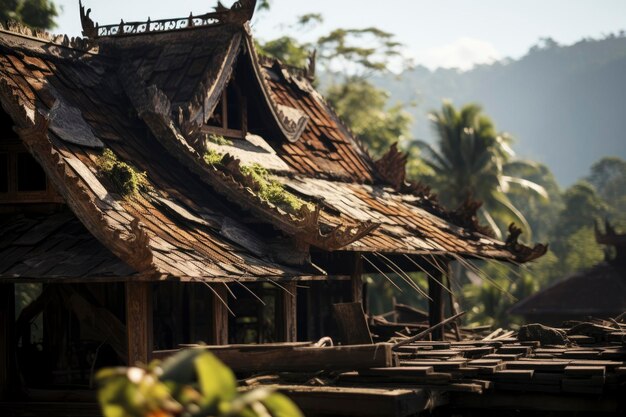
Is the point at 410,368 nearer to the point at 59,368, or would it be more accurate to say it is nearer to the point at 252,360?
the point at 252,360

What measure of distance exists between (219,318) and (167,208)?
67.3 inches

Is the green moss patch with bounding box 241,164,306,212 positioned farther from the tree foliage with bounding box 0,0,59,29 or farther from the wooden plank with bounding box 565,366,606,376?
the tree foliage with bounding box 0,0,59,29

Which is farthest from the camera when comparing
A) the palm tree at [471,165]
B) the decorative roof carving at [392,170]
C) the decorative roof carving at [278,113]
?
the palm tree at [471,165]

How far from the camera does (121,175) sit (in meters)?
14.5

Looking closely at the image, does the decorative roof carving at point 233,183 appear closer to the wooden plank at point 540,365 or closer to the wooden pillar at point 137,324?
the wooden pillar at point 137,324

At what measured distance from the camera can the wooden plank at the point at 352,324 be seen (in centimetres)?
1227

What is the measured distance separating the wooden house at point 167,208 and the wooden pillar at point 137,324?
0.05 ft

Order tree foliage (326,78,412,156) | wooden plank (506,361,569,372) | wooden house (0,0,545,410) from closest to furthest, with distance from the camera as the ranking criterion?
wooden plank (506,361,569,372), wooden house (0,0,545,410), tree foliage (326,78,412,156)

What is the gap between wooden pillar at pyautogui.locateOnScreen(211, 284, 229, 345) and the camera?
14.2 m

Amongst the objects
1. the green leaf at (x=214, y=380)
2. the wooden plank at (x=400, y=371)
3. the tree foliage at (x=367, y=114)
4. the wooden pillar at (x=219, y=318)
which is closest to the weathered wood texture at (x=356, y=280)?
the wooden pillar at (x=219, y=318)

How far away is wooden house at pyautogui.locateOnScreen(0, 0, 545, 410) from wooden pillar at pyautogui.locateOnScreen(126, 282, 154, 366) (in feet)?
0.05

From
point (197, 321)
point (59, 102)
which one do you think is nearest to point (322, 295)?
point (197, 321)

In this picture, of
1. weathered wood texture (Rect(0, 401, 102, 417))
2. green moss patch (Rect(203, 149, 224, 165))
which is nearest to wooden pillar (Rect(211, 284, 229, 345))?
weathered wood texture (Rect(0, 401, 102, 417))

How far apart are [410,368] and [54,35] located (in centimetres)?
925
